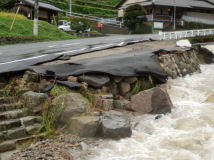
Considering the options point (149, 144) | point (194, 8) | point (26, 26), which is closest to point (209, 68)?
point (149, 144)

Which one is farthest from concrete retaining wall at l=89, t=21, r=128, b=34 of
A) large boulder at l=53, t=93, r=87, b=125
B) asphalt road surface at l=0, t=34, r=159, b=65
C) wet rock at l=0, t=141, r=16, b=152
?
wet rock at l=0, t=141, r=16, b=152

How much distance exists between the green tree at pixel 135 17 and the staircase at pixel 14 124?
28.6m

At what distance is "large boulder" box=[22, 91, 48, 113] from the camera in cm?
583

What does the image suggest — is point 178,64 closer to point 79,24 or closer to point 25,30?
point 25,30

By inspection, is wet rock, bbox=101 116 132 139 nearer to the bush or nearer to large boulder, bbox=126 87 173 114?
large boulder, bbox=126 87 173 114

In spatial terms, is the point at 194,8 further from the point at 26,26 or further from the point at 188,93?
the point at 188,93

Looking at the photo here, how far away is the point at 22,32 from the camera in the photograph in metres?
19.6

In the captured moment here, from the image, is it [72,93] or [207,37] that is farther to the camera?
[207,37]

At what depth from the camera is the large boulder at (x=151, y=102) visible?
23.4 feet

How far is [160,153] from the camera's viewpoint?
16.9 feet

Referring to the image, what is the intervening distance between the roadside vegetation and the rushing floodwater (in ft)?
41.3

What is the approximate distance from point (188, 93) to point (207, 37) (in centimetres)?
1092

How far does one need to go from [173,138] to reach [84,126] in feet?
6.61

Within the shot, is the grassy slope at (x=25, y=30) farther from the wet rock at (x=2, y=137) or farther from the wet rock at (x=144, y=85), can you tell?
the wet rock at (x=2, y=137)
